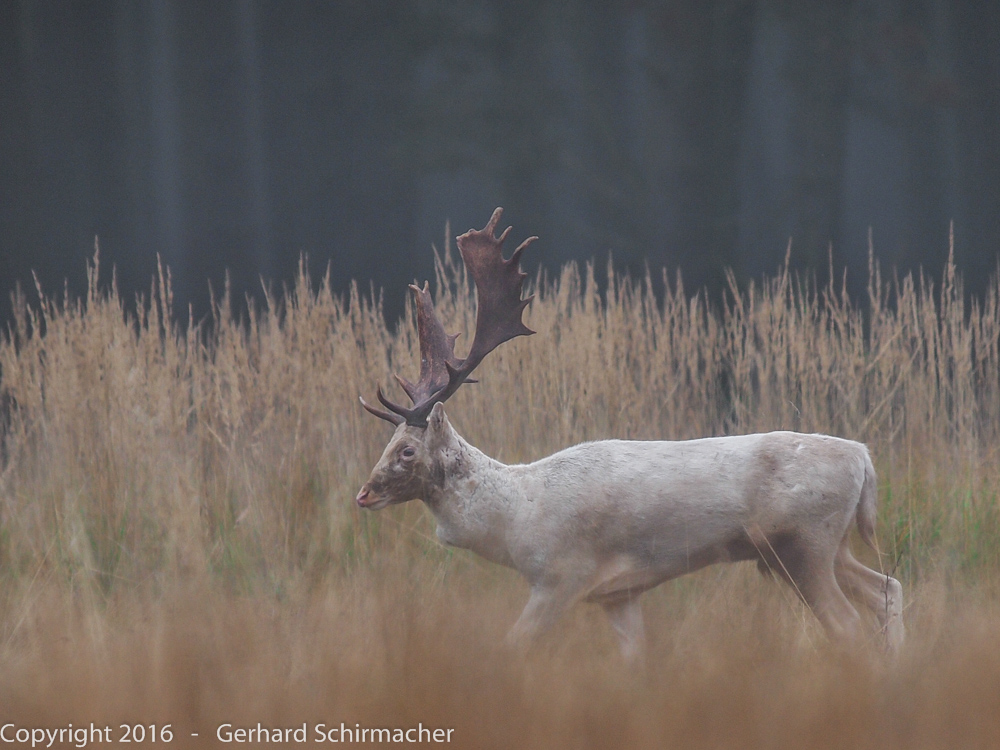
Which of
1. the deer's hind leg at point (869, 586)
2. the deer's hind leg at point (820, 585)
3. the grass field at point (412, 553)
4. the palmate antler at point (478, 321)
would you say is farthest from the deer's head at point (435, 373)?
the deer's hind leg at point (869, 586)

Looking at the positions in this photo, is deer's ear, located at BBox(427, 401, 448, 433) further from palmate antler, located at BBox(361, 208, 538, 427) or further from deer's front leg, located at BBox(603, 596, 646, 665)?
deer's front leg, located at BBox(603, 596, 646, 665)

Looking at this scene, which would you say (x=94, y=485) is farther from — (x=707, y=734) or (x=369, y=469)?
(x=707, y=734)

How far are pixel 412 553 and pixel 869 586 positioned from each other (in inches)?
56.0

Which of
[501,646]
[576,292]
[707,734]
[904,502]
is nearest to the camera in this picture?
[707,734]

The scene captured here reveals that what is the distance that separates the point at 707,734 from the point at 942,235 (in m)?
4.48

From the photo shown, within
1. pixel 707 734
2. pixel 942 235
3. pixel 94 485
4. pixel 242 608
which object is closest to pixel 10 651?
pixel 242 608

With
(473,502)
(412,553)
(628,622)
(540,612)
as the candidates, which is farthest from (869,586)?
(412,553)

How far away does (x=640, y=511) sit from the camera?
2.42m

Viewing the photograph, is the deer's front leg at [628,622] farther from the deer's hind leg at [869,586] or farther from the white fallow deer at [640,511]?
the deer's hind leg at [869,586]

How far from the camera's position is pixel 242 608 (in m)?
2.38

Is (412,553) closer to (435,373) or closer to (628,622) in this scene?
(435,373)

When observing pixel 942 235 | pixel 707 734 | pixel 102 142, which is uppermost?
pixel 102 142

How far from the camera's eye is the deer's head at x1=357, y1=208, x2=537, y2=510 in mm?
2477

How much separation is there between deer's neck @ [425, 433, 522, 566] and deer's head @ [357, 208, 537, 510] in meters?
0.03
